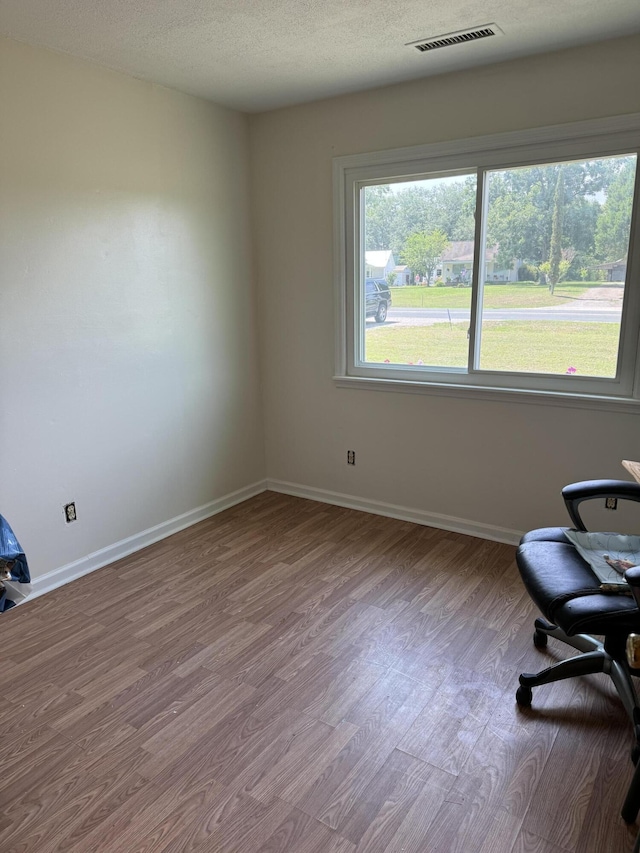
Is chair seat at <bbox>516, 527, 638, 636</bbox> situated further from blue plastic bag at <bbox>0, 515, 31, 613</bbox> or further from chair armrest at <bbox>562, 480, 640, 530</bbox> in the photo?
blue plastic bag at <bbox>0, 515, 31, 613</bbox>

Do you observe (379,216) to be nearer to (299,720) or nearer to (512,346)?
(512,346)

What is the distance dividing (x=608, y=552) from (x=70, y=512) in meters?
2.59

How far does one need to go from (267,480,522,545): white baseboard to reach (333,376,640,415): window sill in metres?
0.78

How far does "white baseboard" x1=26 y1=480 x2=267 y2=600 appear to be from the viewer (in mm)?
2996

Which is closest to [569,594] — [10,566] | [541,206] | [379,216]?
[10,566]

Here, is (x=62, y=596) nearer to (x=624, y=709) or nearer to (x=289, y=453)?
(x=289, y=453)

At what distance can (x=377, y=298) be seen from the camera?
3.73 meters

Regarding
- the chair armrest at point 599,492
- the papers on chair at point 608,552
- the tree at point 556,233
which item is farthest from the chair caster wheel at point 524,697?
the tree at point 556,233

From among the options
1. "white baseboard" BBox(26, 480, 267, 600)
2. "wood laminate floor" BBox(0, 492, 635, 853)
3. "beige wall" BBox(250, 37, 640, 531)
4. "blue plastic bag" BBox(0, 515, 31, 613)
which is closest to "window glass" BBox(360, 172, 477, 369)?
"beige wall" BBox(250, 37, 640, 531)

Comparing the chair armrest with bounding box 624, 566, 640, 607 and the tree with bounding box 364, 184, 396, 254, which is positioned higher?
the tree with bounding box 364, 184, 396, 254

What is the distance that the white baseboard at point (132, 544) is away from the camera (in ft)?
9.83

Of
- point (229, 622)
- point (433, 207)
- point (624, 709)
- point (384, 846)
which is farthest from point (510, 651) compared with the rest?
point (433, 207)

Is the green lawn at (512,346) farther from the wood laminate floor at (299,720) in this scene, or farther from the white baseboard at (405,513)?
the wood laminate floor at (299,720)

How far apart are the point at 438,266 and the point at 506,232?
430 millimetres
